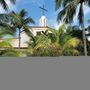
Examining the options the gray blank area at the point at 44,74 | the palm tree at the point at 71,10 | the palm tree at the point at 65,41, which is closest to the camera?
the gray blank area at the point at 44,74

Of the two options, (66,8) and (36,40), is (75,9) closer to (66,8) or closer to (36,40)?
(66,8)

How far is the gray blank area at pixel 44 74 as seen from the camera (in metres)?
4.47

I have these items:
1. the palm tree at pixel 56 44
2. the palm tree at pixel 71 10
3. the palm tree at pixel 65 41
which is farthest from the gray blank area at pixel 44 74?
the palm tree at pixel 71 10

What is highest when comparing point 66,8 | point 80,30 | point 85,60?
point 66,8

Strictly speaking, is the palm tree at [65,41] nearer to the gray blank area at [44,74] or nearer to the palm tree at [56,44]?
the palm tree at [56,44]

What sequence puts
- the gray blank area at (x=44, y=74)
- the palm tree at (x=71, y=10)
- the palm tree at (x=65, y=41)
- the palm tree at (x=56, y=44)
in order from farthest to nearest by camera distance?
the palm tree at (x=71, y=10) → the palm tree at (x=65, y=41) → the palm tree at (x=56, y=44) → the gray blank area at (x=44, y=74)

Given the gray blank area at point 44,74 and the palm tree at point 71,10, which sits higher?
the palm tree at point 71,10

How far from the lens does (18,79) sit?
452 cm

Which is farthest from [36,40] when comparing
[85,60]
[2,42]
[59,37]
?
[85,60]

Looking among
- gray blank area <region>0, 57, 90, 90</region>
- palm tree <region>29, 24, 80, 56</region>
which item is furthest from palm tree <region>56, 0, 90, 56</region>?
gray blank area <region>0, 57, 90, 90</region>

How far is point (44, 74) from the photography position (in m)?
4.62

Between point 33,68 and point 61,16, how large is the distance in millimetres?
24298

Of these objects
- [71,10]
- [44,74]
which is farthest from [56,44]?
[44,74]

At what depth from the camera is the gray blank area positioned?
4473 millimetres
